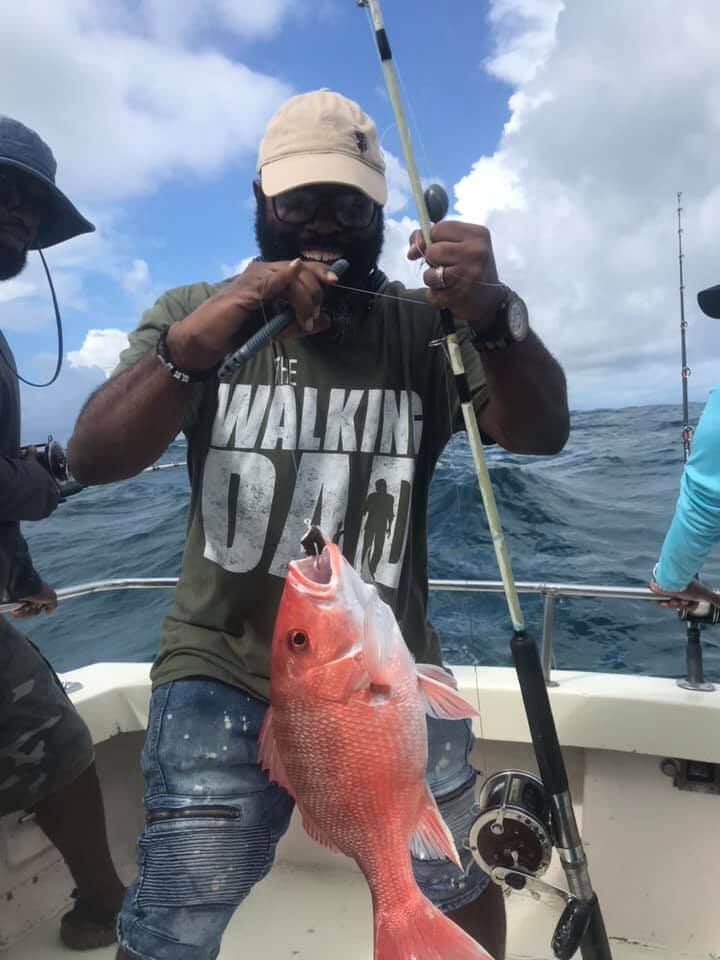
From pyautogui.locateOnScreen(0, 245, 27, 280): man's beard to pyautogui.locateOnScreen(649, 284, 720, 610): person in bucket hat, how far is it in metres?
2.45

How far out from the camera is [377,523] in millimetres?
1918

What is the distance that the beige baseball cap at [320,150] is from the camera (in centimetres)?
177

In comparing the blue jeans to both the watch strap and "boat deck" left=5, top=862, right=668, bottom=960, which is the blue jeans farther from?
"boat deck" left=5, top=862, right=668, bottom=960

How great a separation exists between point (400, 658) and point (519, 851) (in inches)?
31.5

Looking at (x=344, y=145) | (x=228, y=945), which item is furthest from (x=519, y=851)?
(x=344, y=145)

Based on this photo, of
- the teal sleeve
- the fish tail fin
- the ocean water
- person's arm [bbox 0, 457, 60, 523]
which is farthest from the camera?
the ocean water

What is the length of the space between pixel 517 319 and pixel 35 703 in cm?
208

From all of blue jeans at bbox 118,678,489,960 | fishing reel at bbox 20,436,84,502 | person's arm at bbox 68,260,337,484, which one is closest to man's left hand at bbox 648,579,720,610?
blue jeans at bbox 118,678,489,960

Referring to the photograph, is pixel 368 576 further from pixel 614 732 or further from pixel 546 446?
pixel 614 732

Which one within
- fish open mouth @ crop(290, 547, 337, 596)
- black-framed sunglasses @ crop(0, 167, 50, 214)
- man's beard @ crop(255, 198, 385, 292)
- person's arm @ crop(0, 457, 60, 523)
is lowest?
fish open mouth @ crop(290, 547, 337, 596)

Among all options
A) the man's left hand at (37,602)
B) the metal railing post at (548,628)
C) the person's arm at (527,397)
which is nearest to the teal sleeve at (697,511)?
the metal railing post at (548,628)

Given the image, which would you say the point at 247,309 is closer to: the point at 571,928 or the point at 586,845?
the point at 571,928

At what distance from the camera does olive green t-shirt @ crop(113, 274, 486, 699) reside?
6.17 ft

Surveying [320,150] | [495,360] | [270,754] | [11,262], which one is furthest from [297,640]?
[11,262]
